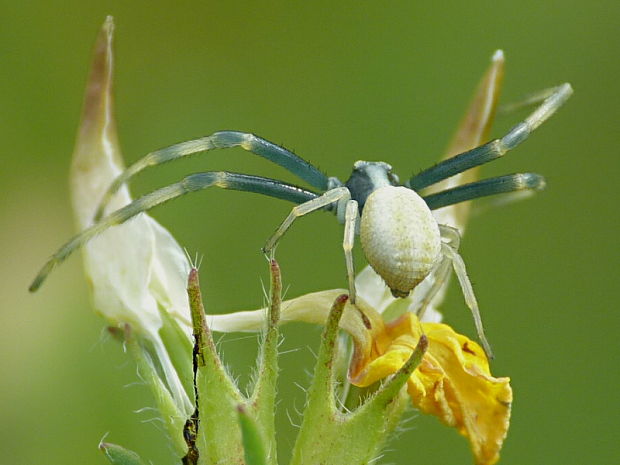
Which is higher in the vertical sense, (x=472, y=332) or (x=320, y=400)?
(x=320, y=400)

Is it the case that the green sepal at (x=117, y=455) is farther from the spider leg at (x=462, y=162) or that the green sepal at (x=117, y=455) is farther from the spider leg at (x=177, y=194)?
the spider leg at (x=462, y=162)

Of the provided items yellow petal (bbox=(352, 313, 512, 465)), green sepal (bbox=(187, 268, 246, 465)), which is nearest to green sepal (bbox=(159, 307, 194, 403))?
green sepal (bbox=(187, 268, 246, 465))

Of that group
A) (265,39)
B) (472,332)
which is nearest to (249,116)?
(265,39)

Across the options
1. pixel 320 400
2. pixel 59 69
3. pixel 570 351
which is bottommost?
pixel 570 351

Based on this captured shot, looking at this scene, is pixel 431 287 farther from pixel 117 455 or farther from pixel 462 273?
pixel 117 455

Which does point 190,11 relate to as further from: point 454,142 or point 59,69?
point 454,142

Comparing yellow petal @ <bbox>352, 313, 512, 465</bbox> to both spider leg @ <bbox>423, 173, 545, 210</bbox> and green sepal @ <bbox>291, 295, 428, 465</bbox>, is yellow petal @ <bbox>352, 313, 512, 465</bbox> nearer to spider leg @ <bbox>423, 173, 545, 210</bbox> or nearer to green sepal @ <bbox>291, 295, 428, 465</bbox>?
green sepal @ <bbox>291, 295, 428, 465</bbox>

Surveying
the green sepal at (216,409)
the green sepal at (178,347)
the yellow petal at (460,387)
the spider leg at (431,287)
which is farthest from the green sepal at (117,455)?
the spider leg at (431,287)
